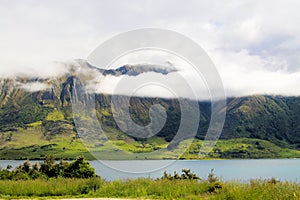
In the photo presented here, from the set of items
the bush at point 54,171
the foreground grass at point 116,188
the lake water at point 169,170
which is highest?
the bush at point 54,171

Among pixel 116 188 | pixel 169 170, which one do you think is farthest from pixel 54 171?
pixel 169 170

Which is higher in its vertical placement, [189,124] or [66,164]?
[189,124]

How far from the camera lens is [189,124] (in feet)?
54.6

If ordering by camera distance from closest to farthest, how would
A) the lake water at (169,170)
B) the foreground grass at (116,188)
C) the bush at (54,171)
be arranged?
the foreground grass at (116,188) → the bush at (54,171) → the lake water at (169,170)

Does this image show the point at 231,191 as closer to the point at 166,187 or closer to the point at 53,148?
the point at 166,187

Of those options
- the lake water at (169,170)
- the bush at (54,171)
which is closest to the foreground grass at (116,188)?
the lake water at (169,170)

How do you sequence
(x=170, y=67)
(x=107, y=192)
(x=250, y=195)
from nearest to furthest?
1. (x=250, y=195)
2. (x=170, y=67)
3. (x=107, y=192)

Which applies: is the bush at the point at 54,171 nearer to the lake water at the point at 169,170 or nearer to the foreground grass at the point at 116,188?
the lake water at the point at 169,170

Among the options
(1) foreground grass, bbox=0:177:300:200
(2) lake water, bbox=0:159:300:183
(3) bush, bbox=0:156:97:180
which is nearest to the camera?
(1) foreground grass, bbox=0:177:300:200

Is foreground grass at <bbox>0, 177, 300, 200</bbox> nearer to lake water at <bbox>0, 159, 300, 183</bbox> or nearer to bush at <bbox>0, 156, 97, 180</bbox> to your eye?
lake water at <bbox>0, 159, 300, 183</bbox>

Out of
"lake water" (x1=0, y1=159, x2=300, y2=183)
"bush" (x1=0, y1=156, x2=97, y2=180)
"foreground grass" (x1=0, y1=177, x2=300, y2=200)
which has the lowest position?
"lake water" (x1=0, y1=159, x2=300, y2=183)

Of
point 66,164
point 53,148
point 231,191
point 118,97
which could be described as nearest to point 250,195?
point 231,191

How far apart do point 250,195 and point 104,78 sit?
328 inches

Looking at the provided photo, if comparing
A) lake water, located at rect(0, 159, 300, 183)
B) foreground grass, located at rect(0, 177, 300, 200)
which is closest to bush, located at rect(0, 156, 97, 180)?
lake water, located at rect(0, 159, 300, 183)
